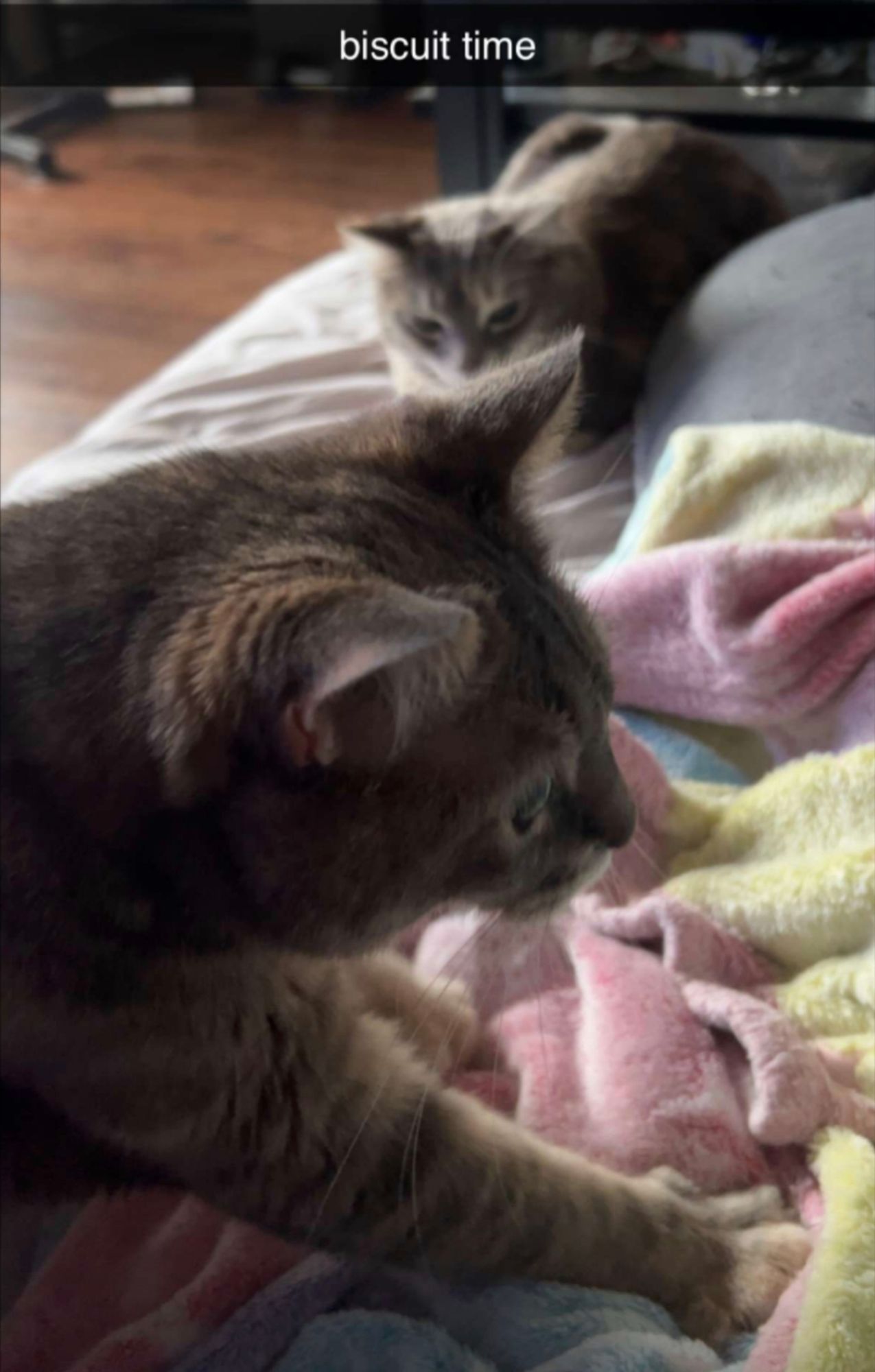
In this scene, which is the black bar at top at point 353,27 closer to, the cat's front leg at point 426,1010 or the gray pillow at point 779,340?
the gray pillow at point 779,340

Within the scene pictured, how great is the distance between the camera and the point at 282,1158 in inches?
28.1

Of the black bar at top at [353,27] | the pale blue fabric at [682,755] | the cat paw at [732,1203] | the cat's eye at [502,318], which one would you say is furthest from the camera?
the cat's eye at [502,318]

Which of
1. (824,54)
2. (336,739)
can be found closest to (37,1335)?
(336,739)

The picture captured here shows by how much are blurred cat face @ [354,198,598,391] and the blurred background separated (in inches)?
12.9

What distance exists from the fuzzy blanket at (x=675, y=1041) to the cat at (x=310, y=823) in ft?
0.15

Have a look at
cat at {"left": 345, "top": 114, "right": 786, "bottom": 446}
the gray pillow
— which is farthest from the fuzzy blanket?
cat at {"left": 345, "top": 114, "right": 786, "bottom": 446}

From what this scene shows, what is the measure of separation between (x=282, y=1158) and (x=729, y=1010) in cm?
34

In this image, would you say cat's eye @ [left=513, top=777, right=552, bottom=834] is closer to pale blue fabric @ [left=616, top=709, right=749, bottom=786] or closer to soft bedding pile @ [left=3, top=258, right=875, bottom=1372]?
soft bedding pile @ [left=3, top=258, right=875, bottom=1372]

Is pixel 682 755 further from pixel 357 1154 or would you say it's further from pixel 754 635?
pixel 357 1154

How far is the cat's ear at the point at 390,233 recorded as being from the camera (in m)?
1.76

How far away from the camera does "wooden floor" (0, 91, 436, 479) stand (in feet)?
6.07

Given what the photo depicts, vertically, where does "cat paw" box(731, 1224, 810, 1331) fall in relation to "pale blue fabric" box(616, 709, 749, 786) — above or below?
below

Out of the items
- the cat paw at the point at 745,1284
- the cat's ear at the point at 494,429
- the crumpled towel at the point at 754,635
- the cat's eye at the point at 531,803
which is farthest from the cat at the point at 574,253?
the cat paw at the point at 745,1284

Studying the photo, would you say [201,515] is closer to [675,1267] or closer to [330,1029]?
[330,1029]
